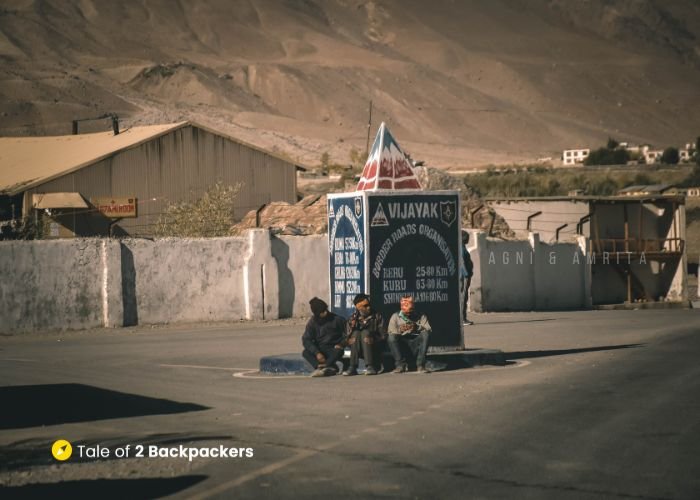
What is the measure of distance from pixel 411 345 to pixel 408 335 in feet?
0.54

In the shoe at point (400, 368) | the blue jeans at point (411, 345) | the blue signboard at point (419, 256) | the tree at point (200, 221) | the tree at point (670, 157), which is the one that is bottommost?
the shoe at point (400, 368)

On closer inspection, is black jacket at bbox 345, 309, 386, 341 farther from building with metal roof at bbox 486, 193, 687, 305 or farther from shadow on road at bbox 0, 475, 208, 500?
building with metal roof at bbox 486, 193, 687, 305

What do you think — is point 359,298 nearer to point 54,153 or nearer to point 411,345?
point 411,345

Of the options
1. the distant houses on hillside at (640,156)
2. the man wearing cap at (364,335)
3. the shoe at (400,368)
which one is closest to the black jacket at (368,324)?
the man wearing cap at (364,335)

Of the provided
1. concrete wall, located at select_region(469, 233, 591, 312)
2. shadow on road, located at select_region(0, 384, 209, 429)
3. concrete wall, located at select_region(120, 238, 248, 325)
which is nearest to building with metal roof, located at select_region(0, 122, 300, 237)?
concrete wall, located at select_region(469, 233, 591, 312)

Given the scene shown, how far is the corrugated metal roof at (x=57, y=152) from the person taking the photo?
51969 millimetres

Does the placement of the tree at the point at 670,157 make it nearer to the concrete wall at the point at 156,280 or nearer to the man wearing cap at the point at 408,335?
the concrete wall at the point at 156,280

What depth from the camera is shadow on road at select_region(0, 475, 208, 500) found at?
9992 mm

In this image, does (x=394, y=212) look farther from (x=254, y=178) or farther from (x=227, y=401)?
(x=254, y=178)

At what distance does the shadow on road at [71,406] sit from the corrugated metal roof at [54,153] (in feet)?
114

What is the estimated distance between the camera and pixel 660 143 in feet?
630

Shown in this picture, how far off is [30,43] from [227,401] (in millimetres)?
179690

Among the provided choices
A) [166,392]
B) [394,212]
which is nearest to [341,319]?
[394,212]

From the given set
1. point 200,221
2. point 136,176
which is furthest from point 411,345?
point 136,176
